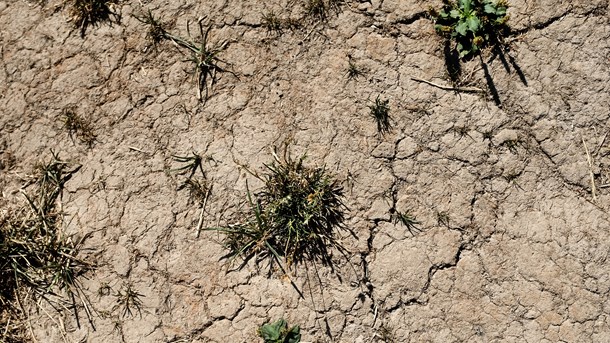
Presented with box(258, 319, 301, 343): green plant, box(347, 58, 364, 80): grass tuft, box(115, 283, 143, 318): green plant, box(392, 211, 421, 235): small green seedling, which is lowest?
box(258, 319, 301, 343): green plant

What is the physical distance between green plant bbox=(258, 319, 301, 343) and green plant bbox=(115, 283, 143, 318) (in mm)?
679

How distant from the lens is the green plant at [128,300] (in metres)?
3.38

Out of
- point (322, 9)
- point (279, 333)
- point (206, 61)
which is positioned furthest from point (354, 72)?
point (279, 333)

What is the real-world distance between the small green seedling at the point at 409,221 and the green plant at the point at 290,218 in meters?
0.29

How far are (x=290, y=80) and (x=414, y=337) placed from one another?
5.03 ft

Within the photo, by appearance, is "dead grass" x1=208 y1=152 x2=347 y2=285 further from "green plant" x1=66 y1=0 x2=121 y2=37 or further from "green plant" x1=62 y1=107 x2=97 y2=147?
"green plant" x1=66 y1=0 x2=121 y2=37

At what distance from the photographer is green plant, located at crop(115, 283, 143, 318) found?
11.1 feet

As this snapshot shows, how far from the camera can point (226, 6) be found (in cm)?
348

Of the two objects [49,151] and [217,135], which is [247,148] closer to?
[217,135]

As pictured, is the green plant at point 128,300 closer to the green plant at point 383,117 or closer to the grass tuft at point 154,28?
the grass tuft at point 154,28

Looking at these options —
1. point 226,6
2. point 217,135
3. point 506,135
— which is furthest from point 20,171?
point 506,135

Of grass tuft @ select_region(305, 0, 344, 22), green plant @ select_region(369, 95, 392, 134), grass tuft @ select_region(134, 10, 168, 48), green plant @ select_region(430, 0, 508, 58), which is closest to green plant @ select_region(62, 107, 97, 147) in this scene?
grass tuft @ select_region(134, 10, 168, 48)

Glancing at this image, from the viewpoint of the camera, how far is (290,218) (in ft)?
11.0

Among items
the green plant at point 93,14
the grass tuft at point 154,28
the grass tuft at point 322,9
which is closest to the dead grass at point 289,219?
the grass tuft at point 322,9
